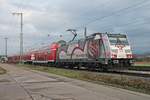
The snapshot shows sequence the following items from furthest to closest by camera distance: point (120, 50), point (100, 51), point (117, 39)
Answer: point (100, 51) < point (117, 39) < point (120, 50)

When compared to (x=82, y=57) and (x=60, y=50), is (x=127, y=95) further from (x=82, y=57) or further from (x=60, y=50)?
(x=60, y=50)

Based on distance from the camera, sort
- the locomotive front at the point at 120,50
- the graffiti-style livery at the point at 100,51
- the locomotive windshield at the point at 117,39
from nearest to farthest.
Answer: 1. the locomotive front at the point at 120,50
2. the graffiti-style livery at the point at 100,51
3. the locomotive windshield at the point at 117,39

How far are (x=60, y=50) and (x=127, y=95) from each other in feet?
123

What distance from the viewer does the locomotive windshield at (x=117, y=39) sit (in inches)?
1258

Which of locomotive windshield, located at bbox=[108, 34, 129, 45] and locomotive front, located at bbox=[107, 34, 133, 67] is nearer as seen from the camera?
locomotive front, located at bbox=[107, 34, 133, 67]

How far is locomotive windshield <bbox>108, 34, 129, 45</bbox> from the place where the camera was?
31962mm

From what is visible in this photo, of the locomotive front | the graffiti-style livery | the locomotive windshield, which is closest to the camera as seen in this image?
the locomotive front

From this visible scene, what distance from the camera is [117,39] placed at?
107 ft

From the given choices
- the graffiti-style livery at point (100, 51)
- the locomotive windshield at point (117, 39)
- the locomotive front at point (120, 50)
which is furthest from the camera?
the locomotive windshield at point (117, 39)

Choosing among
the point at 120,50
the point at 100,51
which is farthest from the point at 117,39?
the point at 100,51

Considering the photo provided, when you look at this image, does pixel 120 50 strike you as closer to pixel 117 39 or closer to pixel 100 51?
pixel 117 39

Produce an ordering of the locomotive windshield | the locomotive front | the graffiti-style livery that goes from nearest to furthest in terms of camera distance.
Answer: the locomotive front → the graffiti-style livery → the locomotive windshield

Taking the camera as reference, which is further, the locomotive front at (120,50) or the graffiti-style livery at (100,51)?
the graffiti-style livery at (100,51)

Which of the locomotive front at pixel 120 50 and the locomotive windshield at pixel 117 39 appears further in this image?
the locomotive windshield at pixel 117 39
